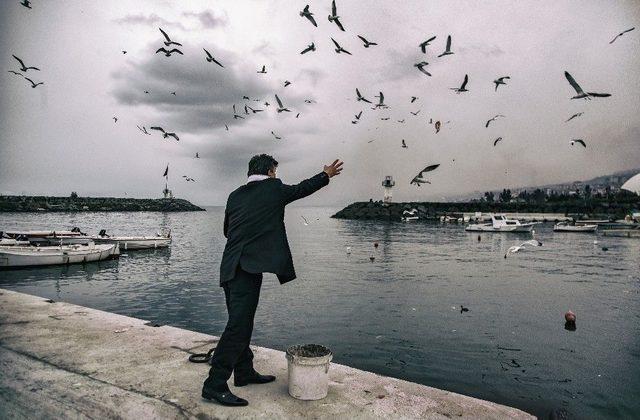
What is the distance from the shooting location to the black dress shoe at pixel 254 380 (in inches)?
177

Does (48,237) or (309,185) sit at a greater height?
(309,185)

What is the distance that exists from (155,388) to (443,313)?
42.8 ft

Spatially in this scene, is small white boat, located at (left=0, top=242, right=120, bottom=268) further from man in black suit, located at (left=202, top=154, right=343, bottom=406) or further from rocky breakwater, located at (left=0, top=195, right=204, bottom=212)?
rocky breakwater, located at (left=0, top=195, right=204, bottom=212)

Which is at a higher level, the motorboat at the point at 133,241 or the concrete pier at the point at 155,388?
the concrete pier at the point at 155,388

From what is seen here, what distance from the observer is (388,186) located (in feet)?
389

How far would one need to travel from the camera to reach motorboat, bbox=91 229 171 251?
32.0m

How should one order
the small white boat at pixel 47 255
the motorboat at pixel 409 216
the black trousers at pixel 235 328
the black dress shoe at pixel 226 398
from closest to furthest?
the black dress shoe at pixel 226 398, the black trousers at pixel 235 328, the small white boat at pixel 47 255, the motorboat at pixel 409 216

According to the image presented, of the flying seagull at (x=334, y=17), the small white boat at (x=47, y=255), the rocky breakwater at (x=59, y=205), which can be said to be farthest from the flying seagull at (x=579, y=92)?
the rocky breakwater at (x=59, y=205)

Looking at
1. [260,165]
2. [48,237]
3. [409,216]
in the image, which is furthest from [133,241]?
[409,216]

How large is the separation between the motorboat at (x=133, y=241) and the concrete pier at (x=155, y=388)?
92.6ft

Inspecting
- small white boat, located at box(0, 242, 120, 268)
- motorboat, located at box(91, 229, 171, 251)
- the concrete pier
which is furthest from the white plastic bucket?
motorboat, located at box(91, 229, 171, 251)

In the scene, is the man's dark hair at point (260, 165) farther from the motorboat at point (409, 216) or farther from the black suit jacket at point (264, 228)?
the motorboat at point (409, 216)

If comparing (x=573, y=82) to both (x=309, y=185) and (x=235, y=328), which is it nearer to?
(x=309, y=185)

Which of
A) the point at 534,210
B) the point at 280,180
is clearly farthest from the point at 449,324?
the point at 534,210
